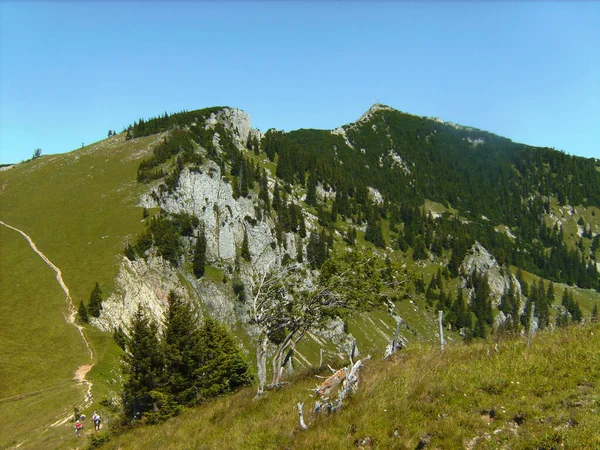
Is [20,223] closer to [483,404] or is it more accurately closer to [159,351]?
[159,351]

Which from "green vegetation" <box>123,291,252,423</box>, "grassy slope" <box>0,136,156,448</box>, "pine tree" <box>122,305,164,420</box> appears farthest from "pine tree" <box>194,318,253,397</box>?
"grassy slope" <box>0,136,156,448</box>

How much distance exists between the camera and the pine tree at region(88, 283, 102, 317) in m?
71.7

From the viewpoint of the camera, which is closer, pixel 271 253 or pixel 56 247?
pixel 56 247

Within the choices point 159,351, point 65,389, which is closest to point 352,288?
point 159,351

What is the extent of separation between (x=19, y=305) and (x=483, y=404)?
277 feet

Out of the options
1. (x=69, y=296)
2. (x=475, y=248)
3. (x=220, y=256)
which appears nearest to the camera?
(x=69, y=296)

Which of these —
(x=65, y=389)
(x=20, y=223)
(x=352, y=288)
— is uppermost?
(x=20, y=223)

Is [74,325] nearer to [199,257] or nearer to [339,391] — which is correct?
[199,257]

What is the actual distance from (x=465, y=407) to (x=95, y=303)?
77.4 m

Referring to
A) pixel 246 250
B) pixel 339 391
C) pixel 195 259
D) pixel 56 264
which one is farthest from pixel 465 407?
pixel 246 250

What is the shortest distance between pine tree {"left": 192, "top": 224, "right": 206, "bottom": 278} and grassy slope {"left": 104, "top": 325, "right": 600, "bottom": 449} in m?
98.2

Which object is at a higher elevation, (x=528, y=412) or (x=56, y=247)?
(x=56, y=247)

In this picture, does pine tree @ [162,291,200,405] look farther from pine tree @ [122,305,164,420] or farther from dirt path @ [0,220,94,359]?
dirt path @ [0,220,94,359]

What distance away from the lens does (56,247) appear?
9581 centimetres
